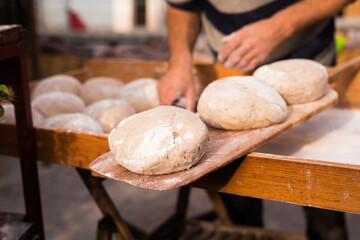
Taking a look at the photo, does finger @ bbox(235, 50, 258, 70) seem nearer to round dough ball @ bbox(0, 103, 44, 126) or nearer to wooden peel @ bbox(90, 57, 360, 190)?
wooden peel @ bbox(90, 57, 360, 190)

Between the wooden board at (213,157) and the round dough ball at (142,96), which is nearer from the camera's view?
the wooden board at (213,157)

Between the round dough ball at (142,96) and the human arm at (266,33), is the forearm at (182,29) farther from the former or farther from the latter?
the human arm at (266,33)

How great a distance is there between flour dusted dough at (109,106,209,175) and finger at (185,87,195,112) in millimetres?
465

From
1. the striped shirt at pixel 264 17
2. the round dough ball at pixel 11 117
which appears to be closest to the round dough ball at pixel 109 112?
the round dough ball at pixel 11 117

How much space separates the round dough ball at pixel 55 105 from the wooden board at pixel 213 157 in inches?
23.6

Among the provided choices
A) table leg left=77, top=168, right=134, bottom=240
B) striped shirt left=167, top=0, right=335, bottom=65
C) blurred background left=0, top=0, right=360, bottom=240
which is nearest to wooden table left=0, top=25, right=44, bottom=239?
table leg left=77, top=168, right=134, bottom=240

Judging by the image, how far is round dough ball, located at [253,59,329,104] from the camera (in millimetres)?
1349

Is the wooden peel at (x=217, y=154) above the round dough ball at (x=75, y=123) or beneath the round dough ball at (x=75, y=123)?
above

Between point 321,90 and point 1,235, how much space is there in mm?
1170

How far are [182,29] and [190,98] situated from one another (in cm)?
58

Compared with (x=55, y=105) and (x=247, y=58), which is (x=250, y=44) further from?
(x=55, y=105)

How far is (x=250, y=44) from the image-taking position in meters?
1.49

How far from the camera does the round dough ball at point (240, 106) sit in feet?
3.82

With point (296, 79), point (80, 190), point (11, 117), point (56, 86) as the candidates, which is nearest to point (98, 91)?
point (56, 86)
